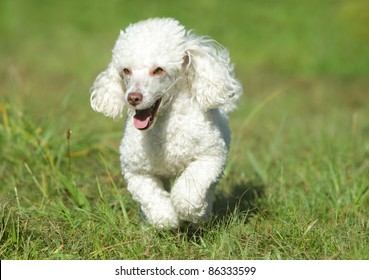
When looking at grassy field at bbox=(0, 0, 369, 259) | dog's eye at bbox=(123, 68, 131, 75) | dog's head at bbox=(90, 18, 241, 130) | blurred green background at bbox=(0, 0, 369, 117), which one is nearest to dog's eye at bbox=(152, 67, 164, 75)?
dog's head at bbox=(90, 18, 241, 130)

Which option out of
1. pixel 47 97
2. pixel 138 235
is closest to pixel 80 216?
pixel 138 235

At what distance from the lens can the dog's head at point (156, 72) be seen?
13.4ft

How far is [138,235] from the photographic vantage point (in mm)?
Result: 4180

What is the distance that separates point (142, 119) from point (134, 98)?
7.7 inches

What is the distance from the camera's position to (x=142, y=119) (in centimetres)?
409

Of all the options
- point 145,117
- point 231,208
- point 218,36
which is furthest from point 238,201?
point 218,36

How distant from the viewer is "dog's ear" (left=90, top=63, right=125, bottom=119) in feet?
14.5

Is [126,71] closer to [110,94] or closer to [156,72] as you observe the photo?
[156,72]

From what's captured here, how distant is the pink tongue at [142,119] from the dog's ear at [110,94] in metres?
0.37

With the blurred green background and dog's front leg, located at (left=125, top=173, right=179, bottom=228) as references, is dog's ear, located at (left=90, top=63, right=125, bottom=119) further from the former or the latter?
the blurred green background

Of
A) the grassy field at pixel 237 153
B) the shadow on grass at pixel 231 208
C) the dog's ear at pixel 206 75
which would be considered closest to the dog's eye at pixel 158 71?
the dog's ear at pixel 206 75
